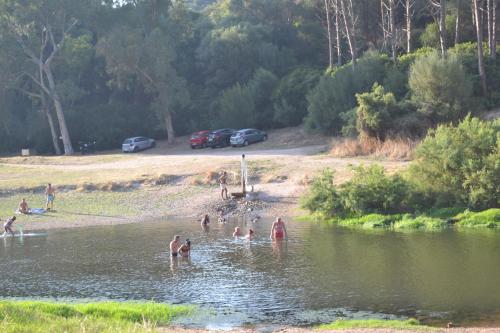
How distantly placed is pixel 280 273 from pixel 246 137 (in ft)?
138

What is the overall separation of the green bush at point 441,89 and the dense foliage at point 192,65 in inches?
235

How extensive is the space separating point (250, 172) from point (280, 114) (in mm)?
23507

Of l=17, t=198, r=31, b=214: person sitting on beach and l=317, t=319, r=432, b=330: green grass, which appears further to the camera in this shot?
l=17, t=198, r=31, b=214: person sitting on beach

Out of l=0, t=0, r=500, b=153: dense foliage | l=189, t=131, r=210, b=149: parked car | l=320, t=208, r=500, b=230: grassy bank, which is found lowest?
l=320, t=208, r=500, b=230: grassy bank

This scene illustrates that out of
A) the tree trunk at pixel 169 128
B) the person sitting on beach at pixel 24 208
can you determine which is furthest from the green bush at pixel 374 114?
the tree trunk at pixel 169 128

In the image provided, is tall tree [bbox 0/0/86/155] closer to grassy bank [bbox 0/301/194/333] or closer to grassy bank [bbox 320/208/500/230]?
grassy bank [bbox 320/208/500/230]

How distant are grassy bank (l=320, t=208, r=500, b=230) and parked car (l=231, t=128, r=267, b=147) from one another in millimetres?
30240

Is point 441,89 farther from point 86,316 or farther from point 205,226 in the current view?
point 86,316

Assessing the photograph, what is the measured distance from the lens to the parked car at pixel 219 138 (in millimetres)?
69688

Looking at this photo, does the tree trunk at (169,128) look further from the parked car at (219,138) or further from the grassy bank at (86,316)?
the grassy bank at (86,316)

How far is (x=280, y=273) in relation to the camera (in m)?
26.3

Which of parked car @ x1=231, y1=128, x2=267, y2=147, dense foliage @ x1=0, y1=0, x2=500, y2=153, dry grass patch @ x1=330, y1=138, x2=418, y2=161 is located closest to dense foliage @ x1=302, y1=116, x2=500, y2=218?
dry grass patch @ x1=330, y1=138, x2=418, y2=161

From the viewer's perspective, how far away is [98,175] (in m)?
54.5

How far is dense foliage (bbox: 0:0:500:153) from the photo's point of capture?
67375 millimetres
